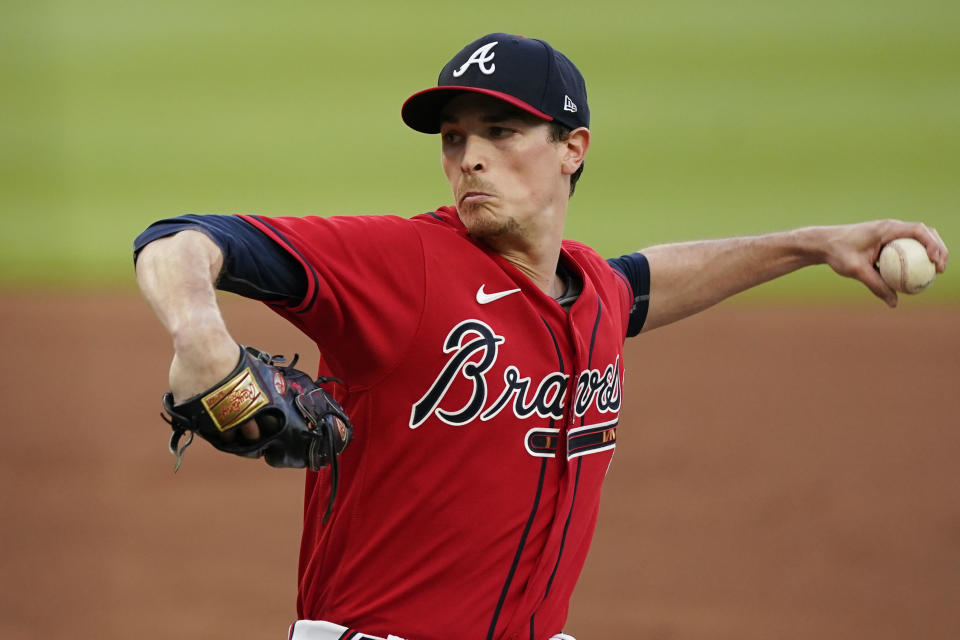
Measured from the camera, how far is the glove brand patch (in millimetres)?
1451

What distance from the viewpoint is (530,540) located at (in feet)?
6.72

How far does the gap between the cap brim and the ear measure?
13 cm

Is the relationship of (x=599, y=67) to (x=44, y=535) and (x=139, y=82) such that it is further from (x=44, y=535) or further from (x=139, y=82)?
(x=44, y=535)

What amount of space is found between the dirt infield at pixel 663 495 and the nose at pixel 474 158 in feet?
9.69

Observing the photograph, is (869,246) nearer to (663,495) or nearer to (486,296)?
(486,296)

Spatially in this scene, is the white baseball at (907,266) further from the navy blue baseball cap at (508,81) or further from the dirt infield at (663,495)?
the dirt infield at (663,495)

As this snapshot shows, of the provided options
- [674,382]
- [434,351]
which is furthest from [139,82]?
[434,351]

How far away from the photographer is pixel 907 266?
240cm

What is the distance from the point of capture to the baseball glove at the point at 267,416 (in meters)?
1.46

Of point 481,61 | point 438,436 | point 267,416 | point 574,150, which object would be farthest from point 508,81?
point 267,416

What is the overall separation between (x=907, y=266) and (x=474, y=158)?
40.6 inches

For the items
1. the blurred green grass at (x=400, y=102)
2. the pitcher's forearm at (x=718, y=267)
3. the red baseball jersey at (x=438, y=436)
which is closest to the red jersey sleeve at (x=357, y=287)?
the red baseball jersey at (x=438, y=436)

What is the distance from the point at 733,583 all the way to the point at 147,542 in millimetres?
2778

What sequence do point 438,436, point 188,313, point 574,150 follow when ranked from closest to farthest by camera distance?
point 188,313
point 438,436
point 574,150
